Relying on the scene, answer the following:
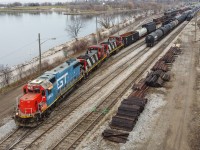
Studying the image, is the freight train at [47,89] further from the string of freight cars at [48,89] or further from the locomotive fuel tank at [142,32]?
the locomotive fuel tank at [142,32]

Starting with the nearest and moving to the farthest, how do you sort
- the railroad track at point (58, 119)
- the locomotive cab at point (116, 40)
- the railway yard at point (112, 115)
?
the railway yard at point (112, 115)
the railroad track at point (58, 119)
the locomotive cab at point (116, 40)

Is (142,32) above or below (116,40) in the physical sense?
above

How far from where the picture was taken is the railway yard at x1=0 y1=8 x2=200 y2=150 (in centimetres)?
1870

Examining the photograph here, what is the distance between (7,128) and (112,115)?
8.39 m

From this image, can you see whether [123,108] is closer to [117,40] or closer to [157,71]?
[157,71]

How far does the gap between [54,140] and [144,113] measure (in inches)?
317

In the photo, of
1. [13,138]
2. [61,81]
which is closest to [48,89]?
[61,81]

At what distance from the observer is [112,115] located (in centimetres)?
2278

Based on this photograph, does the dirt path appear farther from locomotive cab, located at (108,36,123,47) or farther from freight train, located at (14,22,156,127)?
locomotive cab, located at (108,36,123,47)

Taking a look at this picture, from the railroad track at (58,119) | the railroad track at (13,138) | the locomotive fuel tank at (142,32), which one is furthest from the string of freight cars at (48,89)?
the locomotive fuel tank at (142,32)

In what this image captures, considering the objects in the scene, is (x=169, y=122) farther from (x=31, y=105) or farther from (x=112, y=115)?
(x=31, y=105)

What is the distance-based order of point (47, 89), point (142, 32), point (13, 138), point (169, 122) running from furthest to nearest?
point (142, 32) < point (47, 89) < point (169, 122) < point (13, 138)

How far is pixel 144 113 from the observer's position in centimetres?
2305

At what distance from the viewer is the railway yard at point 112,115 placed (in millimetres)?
18703
